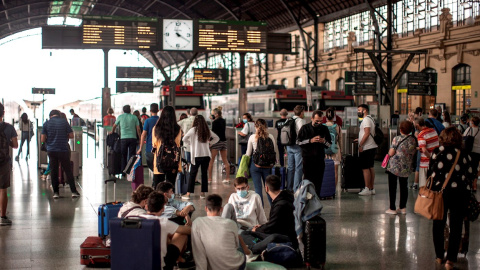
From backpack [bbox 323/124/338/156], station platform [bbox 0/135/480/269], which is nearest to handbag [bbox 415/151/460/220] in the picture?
station platform [bbox 0/135/480/269]

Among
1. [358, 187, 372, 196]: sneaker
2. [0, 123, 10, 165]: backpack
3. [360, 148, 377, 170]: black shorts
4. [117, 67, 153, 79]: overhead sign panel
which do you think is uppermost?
[117, 67, 153, 79]: overhead sign panel

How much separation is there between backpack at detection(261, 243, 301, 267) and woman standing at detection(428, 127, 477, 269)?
5.68 ft

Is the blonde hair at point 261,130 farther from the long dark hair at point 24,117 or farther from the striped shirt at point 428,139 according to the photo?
the long dark hair at point 24,117

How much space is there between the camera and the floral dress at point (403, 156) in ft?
32.9

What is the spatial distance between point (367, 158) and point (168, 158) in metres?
4.33

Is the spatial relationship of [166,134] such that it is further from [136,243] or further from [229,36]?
[229,36]

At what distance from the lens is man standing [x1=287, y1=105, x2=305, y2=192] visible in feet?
38.3

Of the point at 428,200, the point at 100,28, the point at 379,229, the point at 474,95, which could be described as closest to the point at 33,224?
the point at 379,229

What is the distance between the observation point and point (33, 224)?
9.51m

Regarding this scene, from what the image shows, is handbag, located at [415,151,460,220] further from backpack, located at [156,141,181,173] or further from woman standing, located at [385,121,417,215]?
backpack, located at [156,141,181,173]

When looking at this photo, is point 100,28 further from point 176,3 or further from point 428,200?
point 176,3

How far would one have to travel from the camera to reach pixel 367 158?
12664 millimetres

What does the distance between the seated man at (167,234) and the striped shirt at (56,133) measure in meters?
6.22

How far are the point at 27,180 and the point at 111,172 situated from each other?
206cm
